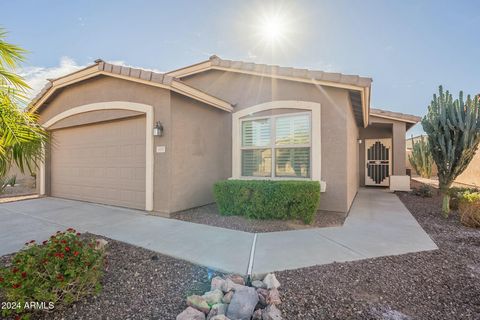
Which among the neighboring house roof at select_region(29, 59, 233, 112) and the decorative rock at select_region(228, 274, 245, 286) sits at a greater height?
the neighboring house roof at select_region(29, 59, 233, 112)

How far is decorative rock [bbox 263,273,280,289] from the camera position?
2740 millimetres

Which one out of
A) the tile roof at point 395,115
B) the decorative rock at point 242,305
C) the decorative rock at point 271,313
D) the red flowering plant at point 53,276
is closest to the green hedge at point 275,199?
the decorative rock at point 242,305

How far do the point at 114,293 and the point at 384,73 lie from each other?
12729mm

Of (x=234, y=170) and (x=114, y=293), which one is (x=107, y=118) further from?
(x=114, y=293)

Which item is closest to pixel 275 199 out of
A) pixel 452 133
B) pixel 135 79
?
pixel 135 79

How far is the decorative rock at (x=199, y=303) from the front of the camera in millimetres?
2336

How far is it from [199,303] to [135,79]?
19.7 feet

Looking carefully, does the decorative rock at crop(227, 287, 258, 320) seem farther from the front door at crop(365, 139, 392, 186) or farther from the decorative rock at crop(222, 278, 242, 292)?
the front door at crop(365, 139, 392, 186)

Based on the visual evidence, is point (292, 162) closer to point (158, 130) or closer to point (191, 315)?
point (158, 130)

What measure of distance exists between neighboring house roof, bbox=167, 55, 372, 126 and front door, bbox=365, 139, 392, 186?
6108 millimetres

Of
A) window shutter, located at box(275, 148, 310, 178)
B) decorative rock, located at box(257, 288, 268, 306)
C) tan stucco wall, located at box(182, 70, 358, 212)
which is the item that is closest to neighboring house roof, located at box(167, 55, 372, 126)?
tan stucco wall, located at box(182, 70, 358, 212)

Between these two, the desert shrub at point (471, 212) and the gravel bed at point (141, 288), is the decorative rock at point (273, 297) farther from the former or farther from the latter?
the desert shrub at point (471, 212)

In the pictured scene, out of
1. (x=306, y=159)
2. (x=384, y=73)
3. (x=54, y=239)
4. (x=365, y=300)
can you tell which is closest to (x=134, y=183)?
(x=54, y=239)

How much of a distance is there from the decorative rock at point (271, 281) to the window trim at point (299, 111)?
4266mm
